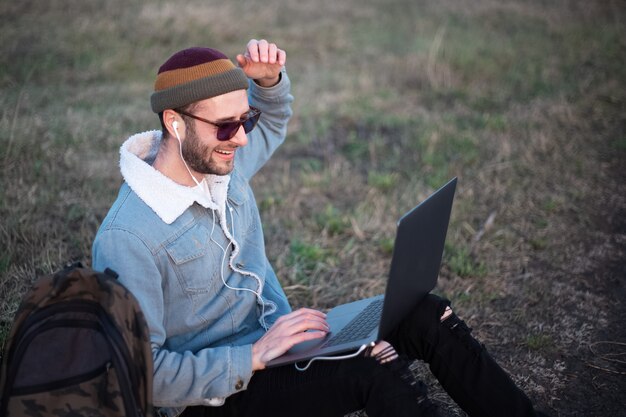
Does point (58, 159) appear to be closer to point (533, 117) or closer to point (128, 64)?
point (128, 64)

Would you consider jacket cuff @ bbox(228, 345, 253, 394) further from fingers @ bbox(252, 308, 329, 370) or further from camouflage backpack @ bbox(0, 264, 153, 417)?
camouflage backpack @ bbox(0, 264, 153, 417)

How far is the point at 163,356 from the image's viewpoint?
219 cm

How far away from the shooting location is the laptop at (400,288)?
2.20 m

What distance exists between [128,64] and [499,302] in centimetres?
662

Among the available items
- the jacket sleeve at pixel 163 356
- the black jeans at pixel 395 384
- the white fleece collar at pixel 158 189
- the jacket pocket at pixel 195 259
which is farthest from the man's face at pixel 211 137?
the black jeans at pixel 395 384

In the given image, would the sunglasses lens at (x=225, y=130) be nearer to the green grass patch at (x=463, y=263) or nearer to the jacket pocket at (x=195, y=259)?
the jacket pocket at (x=195, y=259)

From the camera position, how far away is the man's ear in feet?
8.32

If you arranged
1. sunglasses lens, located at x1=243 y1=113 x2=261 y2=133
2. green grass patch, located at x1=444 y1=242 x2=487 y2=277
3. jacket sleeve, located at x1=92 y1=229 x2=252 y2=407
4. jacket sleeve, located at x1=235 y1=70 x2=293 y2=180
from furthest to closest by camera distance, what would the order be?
green grass patch, located at x1=444 y1=242 x2=487 y2=277, jacket sleeve, located at x1=235 y1=70 x2=293 y2=180, sunglasses lens, located at x1=243 y1=113 x2=261 y2=133, jacket sleeve, located at x1=92 y1=229 x2=252 y2=407

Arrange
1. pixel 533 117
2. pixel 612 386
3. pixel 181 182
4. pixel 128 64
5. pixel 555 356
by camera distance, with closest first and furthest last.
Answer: pixel 181 182 < pixel 612 386 < pixel 555 356 < pixel 533 117 < pixel 128 64

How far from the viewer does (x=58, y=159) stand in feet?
18.2

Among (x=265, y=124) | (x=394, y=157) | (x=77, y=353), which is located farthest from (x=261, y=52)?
(x=394, y=157)

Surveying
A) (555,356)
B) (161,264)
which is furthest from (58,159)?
(555,356)

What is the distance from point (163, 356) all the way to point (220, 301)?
474 millimetres

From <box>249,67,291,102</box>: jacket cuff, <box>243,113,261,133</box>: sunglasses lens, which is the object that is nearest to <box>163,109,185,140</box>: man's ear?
<box>243,113,261,133</box>: sunglasses lens
